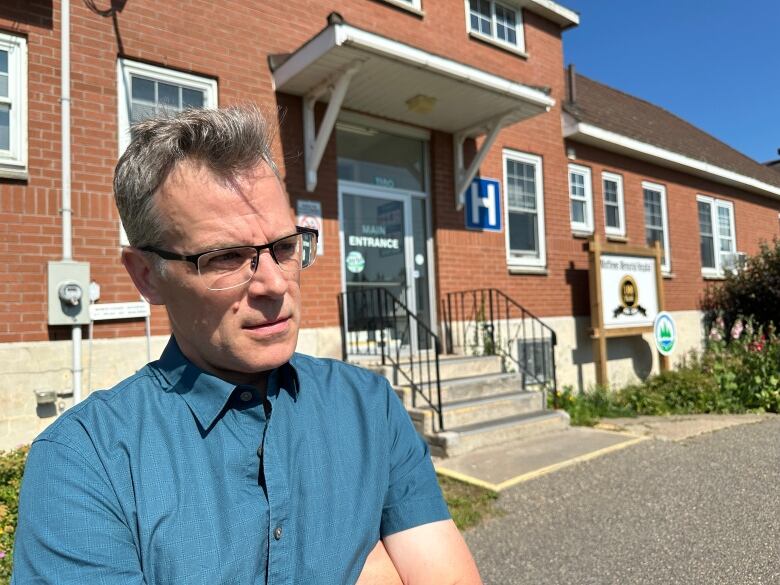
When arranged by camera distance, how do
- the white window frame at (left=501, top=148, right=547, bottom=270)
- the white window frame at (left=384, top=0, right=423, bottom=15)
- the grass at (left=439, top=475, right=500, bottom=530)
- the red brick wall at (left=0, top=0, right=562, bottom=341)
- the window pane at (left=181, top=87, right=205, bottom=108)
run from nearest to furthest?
the grass at (left=439, top=475, right=500, bottom=530) → the red brick wall at (left=0, top=0, right=562, bottom=341) → the window pane at (left=181, top=87, right=205, bottom=108) → the white window frame at (left=384, top=0, right=423, bottom=15) → the white window frame at (left=501, top=148, right=547, bottom=270)

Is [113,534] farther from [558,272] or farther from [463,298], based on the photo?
[558,272]

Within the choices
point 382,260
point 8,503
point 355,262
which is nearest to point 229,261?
point 8,503

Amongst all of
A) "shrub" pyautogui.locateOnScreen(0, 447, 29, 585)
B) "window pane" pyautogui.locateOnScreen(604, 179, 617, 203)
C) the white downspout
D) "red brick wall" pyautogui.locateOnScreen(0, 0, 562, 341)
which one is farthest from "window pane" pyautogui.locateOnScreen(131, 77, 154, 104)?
"window pane" pyautogui.locateOnScreen(604, 179, 617, 203)

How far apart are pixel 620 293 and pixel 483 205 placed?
111 inches

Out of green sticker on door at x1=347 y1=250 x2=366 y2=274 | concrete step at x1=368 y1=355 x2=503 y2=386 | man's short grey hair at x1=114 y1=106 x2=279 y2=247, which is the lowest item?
concrete step at x1=368 y1=355 x2=503 y2=386

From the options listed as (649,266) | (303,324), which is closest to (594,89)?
(649,266)

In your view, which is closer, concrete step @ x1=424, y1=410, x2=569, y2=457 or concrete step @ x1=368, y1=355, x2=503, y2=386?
concrete step @ x1=424, y1=410, x2=569, y2=457

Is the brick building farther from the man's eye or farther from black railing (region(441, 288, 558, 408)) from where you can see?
the man's eye

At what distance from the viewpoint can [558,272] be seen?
30.1 feet

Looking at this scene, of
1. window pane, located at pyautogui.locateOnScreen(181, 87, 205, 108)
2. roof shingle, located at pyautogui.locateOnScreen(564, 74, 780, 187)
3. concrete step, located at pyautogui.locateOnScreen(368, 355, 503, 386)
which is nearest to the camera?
window pane, located at pyautogui.locateOnScreen(181, 87, 205, 108)

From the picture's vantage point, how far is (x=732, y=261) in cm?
1292

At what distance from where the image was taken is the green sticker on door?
7.09 metres

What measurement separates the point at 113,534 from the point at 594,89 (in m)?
13.4

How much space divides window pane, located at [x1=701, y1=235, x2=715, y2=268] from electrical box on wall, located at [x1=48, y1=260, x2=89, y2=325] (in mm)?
12024
